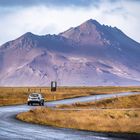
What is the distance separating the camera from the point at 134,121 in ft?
171

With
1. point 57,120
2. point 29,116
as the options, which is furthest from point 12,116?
point 57,120

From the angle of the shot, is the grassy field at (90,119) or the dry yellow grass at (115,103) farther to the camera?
the dry yellow grass at (115,103)

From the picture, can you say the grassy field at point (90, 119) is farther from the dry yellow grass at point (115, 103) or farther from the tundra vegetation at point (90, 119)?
the dry yellow grass at point (115, 103)

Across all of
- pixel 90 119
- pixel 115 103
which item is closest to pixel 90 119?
pixel 90 119

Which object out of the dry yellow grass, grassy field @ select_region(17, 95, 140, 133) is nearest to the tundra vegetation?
grassy field @ select_region(17, 95, 140, 133)

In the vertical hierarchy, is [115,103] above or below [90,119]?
above

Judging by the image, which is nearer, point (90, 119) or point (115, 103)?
point (90, 119)

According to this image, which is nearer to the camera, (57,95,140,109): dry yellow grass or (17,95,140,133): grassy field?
(17,95,140,133): grassy field

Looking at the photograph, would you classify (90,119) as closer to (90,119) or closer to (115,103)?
(90,119)

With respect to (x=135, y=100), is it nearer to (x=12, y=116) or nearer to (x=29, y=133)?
(x=12, y=116)

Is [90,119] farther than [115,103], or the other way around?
[115,103]

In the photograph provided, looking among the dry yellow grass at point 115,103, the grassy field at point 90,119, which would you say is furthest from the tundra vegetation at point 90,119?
the dry yellow grass at point 115,103

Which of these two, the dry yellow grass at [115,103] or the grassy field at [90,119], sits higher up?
the dry yellow grass at [115,103]

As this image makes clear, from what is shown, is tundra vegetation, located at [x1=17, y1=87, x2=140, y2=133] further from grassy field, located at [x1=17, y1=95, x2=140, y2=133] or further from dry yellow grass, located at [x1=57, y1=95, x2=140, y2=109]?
dry yellow grass, located at [x1=57, y1=95, x2=140, y2=109]
